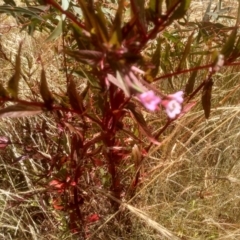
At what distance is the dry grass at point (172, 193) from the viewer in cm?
105

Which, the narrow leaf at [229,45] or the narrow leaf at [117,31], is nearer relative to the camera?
the narrow leaf at [117,31]

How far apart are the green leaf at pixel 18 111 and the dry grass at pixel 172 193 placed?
15.6 inches

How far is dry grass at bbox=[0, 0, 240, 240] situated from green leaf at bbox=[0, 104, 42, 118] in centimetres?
40

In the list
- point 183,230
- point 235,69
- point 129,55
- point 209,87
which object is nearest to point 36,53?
point 235,69

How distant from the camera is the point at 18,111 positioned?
24.8 inches

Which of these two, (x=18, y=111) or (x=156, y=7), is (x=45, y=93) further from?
(x=156, y=7)

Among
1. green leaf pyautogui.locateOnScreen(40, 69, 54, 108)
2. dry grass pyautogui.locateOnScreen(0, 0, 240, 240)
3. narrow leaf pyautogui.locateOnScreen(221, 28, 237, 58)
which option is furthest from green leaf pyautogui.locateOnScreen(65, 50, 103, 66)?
dry grass pyautogui.locateOnScreen(0, 0, 240, 240)

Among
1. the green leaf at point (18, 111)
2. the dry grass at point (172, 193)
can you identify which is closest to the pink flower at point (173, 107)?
the green leaf at point (18, 111)

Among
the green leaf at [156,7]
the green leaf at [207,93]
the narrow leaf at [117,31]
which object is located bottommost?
the green leaf at [207,93]

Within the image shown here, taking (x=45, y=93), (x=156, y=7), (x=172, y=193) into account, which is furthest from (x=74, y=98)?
(x=172, y=193)

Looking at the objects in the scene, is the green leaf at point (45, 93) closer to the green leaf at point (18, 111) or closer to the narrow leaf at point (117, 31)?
the green leaf at point (18, 111)

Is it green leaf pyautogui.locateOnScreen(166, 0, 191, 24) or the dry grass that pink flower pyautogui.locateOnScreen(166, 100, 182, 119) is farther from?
the dry grass

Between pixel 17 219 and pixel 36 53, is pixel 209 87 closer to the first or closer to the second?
pixel 17 219

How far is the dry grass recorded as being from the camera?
3.45 feet
